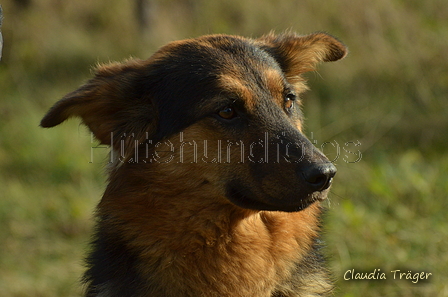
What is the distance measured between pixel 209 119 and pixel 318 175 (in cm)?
78

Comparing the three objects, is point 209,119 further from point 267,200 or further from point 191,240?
point 191,240

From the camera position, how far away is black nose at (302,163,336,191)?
2750mm

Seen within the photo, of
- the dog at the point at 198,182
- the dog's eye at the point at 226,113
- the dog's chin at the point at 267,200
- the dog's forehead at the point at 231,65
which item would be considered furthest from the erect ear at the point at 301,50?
the dog's chin at the point at 267,200

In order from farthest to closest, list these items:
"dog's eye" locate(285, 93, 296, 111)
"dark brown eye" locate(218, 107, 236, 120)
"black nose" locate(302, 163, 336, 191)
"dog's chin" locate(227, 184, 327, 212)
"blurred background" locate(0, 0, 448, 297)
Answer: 1. "blurred background" locate(0, 0, 448, 297)
2. "dog's eye" locate(285, 93, 296, 111)
3. "dark brown eye" locate(218, 107, 236, 120)
4. "dog's chin" locate(227, 184, 327, 212)
5. "black nose" locate(302, 163, 336, 191)

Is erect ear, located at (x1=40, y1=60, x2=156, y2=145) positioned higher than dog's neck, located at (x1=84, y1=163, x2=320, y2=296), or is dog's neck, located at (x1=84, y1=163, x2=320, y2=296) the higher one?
erect ear, located at (x1=40, y1=60, x2=156, y2=145)

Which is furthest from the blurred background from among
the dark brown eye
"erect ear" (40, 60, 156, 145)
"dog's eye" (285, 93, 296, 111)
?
"erect ear" (40, 60, 156, 145)

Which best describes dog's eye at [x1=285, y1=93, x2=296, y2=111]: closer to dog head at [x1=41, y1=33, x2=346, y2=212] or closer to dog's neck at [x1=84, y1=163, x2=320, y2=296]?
dog head at [x1=41, y1=33, x2=346, y2=212]

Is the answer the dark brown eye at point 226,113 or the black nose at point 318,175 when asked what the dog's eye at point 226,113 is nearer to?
the dark brown eye at point 226,113

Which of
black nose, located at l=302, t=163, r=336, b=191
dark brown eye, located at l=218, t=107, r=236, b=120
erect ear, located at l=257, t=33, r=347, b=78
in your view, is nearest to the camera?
black nose, located at l=302, t=163, r=336, b=191

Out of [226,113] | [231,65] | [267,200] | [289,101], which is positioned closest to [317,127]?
[289,101]

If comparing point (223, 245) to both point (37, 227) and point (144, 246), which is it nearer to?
point (144, 246)

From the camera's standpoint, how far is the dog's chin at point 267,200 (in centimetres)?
288

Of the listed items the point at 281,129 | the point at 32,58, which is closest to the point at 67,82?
the point at 32,58

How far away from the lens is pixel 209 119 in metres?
3.16
